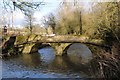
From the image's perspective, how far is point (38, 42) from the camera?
2884 centimetres

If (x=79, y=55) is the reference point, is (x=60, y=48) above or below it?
above

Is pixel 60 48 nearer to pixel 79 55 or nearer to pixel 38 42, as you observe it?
pixel 38 42

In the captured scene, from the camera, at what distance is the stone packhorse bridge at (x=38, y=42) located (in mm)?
25888

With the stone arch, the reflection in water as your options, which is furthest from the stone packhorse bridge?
the reflection in water

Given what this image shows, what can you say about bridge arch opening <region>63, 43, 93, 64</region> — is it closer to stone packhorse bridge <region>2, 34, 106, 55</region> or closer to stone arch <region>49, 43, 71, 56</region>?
stone arch <region>49, 43, 71, 56</region>

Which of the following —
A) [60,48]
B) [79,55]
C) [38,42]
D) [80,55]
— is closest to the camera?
[80,55]

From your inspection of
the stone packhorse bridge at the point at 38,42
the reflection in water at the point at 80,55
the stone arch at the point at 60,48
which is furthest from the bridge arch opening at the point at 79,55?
the stone packhorse bridge at the point at 38,42

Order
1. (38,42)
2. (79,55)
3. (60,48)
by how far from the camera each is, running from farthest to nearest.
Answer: (38,42) < (60,48) < (79,55)

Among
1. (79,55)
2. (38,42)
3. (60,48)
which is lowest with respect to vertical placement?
(79,55)

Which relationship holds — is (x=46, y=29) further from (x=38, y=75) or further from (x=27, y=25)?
(x=38, y=75)

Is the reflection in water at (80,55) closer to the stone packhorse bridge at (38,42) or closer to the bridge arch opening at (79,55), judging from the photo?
→ the bridge arch opening at (79,55)

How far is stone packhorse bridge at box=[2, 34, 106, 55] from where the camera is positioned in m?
25.9

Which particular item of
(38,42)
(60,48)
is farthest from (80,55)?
(38,42)

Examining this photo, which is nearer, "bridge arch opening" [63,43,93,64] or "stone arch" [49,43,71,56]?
"bridge arch opening" [63,43,93,64]
